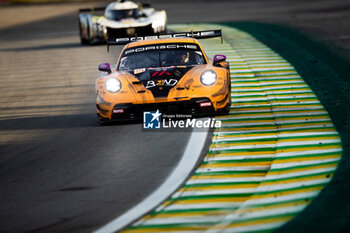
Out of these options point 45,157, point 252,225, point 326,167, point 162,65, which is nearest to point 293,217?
point 252,225

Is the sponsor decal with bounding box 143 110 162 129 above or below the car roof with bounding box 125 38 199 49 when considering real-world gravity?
below

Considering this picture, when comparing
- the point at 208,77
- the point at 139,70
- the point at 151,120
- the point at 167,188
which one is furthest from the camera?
the point at 139,70

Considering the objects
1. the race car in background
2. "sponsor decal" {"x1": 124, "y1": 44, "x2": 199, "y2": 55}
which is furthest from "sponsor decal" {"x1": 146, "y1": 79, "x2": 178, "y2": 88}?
the race car in background

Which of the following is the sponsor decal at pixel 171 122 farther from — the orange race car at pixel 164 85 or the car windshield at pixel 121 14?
the car windshield at pixel 121 14

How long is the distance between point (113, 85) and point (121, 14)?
12.2 meters

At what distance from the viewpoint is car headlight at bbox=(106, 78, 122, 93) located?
1033cm

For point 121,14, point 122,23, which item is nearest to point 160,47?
point 122,23

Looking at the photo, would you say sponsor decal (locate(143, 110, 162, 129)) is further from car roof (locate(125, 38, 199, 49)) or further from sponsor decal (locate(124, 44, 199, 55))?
car roof (locate(125, 38, 199, 49))

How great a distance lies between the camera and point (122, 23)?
21438mm

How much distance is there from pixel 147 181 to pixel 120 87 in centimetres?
320

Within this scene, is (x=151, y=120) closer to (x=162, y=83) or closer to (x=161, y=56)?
(x=162, y=83)

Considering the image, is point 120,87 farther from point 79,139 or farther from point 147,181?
point 147,181

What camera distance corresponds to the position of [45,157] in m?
8.84

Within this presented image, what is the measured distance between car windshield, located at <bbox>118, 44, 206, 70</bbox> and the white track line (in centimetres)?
218
